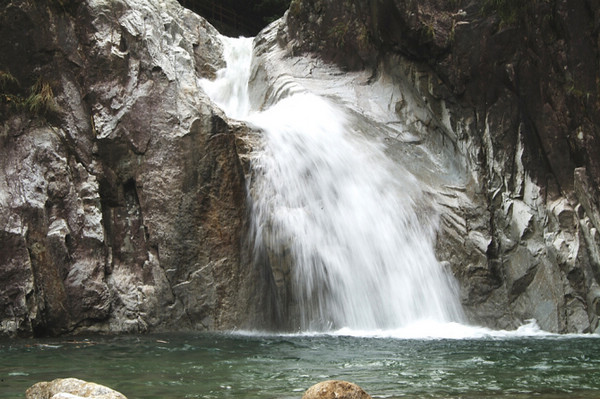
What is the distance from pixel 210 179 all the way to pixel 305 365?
16.3 feet

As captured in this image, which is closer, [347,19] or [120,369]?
[120,369]

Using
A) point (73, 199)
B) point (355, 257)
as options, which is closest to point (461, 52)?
point (355, 257)

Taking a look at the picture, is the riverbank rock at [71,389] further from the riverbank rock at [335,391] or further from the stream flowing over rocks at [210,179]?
the stream flowing over rocks at [210,179]

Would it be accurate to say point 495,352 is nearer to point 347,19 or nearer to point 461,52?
point 461,52

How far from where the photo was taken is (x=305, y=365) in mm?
5875

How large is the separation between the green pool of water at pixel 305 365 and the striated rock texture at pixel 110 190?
3.75 ft

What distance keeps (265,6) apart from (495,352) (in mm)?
21815

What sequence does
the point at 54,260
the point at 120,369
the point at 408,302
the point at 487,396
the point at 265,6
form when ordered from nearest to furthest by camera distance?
the point at 487,396 → the point at 120,369 → the point at 54,260 → the point at 408,302 → the point at 265,6

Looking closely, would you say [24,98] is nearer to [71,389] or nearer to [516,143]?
[71,389]

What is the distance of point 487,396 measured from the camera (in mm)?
4316

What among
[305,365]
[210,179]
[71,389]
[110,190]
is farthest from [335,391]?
[110,190]

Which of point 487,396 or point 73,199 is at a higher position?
point 73,199

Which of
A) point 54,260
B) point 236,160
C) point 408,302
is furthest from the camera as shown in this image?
point 236,160

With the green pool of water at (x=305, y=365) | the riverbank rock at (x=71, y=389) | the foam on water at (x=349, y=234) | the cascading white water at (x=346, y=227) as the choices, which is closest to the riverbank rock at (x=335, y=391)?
the green pool of water at (x=305, y=365)
